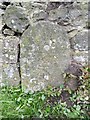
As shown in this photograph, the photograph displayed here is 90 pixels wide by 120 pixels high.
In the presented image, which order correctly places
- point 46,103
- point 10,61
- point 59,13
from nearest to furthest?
point 46,103
point 59,13
point 10,61

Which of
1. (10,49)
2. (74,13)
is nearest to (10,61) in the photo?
(10,49)

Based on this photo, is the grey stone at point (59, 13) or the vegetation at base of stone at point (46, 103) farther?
the grey stone at point (59, 13)

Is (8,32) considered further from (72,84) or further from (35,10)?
(72,84)

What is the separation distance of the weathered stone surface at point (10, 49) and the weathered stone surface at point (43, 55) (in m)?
0.08

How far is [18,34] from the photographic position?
3.09 m

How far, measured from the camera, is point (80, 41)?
3066 mm

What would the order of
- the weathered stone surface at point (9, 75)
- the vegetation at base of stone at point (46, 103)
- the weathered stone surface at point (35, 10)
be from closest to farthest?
the vegetation at base of stone at point (46, 103) < the weathered stone surface at point (35, 10) < the weathered stone surface at point (9, 75)

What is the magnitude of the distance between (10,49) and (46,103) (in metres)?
0.69

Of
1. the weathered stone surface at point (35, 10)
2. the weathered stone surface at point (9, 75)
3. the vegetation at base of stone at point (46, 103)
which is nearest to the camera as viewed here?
the vegetation at base of stone at point (46, 103)

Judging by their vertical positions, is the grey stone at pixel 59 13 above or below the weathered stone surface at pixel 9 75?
above

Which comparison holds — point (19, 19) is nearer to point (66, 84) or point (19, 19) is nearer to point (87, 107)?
point (66, 84)

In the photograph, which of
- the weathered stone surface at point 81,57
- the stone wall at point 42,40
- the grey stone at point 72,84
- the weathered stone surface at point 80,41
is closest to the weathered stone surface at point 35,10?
the stone wall at point 42,40

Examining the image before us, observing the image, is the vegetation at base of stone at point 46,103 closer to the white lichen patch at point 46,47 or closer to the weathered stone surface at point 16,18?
the white lichen patch at point 46,47

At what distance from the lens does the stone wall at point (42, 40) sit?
3.02 m
